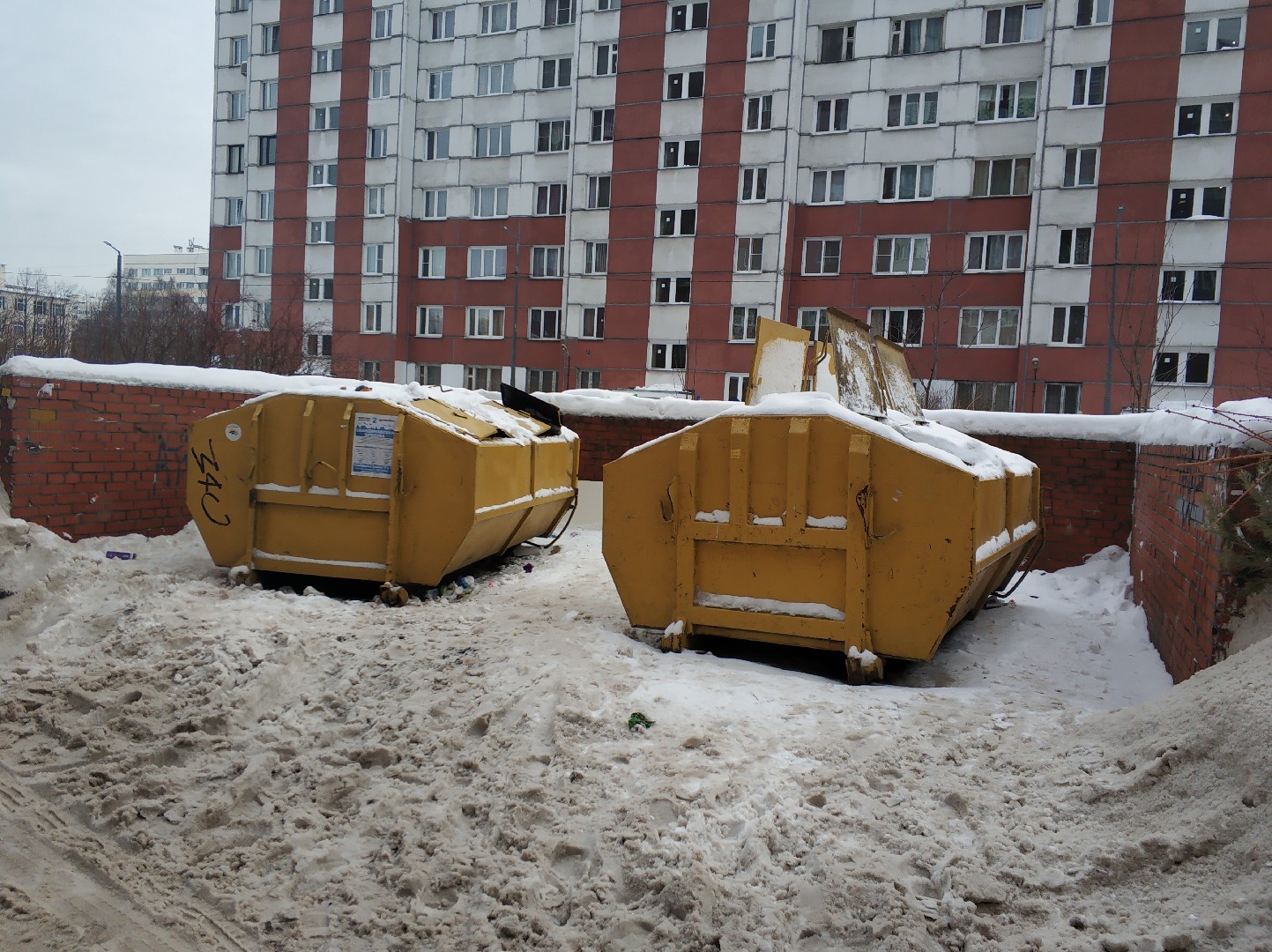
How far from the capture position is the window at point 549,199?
33.3m

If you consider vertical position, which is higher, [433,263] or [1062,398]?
[433,263]

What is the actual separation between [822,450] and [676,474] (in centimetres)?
92

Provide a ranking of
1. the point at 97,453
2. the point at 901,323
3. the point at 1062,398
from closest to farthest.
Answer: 1. the point at 97,453
2. the point at 1062,398
3. the point at 901,323

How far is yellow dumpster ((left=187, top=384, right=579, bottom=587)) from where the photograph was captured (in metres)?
6.48

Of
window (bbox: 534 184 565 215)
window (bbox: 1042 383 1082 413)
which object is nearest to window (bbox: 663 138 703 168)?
window (bbox: 534 184 565 215)

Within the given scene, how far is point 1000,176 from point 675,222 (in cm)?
1107

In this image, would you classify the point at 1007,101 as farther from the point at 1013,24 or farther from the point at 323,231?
the point at 323,231

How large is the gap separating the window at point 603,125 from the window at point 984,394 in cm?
1569

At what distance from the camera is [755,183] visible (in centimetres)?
2952

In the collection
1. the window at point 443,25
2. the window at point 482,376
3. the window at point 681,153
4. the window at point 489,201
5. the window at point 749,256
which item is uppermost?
the window at point 443,25

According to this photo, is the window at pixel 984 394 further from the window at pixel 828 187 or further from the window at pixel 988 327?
the window at pixel 828 187

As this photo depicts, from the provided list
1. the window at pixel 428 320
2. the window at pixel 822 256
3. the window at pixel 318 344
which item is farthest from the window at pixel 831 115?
the window at pixel 318 344

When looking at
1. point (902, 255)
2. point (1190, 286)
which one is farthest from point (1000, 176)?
point (1190, 286)

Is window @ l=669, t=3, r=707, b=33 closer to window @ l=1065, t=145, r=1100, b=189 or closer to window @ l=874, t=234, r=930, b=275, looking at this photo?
window @ l=874, t=234, r=930, b=275
